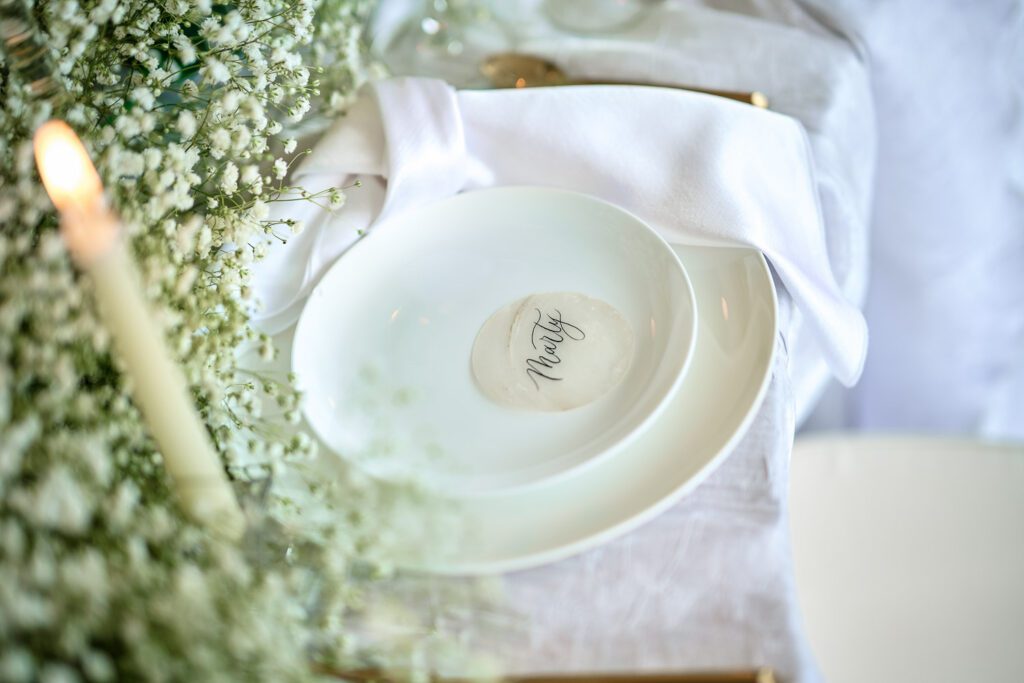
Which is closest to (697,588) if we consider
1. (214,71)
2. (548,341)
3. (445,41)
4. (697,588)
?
(697,588)

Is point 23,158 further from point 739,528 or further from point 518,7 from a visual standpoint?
point 518,7

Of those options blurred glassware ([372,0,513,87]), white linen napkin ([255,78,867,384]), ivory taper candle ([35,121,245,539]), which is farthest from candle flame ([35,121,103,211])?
blurred glassware ([372,0,513,87])

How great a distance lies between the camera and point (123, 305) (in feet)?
1.19

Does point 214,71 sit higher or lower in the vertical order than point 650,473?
higher

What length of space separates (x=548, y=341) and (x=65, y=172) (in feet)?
1.11

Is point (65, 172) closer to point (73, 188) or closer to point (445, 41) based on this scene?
point (73, 188)

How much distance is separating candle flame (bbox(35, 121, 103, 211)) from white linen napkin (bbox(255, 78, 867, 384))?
31 cm

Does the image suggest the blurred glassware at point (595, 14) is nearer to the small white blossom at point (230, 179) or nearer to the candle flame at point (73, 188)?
the small white blossom at point (230, 179)

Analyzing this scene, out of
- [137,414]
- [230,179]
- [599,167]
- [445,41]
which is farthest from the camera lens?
[445,41]

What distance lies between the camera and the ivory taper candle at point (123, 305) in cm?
36

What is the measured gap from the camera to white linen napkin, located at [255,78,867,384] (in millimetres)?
663

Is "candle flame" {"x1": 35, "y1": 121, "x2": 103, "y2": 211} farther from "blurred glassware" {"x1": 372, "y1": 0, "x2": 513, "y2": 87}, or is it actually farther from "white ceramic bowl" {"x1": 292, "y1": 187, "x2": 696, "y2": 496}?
"blurred glassware" {"x1": 372, "y1": 0, "x2": 513, "y2": 87}

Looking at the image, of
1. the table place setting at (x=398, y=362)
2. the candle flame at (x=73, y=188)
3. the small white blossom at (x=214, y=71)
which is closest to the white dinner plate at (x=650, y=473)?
the table place setting at (x=398, y=362)

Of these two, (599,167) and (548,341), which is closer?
(548,341)
